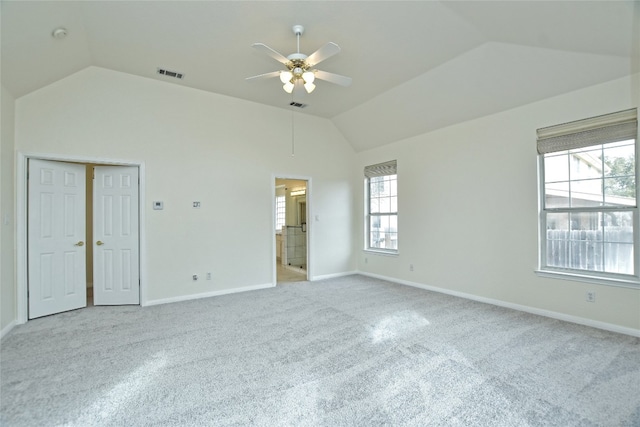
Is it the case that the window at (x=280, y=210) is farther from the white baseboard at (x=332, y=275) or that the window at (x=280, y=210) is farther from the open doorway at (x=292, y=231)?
the white baseboard at (x=332, y=275)

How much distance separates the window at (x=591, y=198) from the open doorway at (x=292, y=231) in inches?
153

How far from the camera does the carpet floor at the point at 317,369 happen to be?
1.95 m

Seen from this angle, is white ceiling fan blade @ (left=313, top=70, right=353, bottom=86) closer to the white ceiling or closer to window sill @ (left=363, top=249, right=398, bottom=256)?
the white ceiling

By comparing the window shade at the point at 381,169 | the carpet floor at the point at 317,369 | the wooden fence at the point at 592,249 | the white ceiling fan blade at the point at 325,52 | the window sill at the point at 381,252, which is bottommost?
the carpet floor at the point at 317,369

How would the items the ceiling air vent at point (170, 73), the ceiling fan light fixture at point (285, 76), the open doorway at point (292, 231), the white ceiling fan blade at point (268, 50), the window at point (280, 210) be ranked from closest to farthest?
the white ceiling fan blade at point (268, 50)
the ceiling fan light fixture at point (285, 76)
the ceiling air vent at point (170, 73)
the open doorway at point (292, 231)
the window at point (280, 210)

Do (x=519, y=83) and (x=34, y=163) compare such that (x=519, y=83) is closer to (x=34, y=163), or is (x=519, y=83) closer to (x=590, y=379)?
(x=590, y=379)

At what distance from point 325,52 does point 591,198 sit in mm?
3436

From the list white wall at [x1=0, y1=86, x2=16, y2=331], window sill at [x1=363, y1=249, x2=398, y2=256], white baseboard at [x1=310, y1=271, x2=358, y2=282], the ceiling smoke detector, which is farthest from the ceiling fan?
white baseboard at [x1=310, y1=271, x2=358, y2=282]

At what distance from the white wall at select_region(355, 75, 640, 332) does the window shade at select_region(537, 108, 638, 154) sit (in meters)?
0.07

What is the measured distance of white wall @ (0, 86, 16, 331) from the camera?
3.27 m

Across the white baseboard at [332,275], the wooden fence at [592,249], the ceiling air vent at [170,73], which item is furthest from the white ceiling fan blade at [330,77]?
the white baseboard at [332,275]

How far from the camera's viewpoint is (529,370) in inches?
96.5

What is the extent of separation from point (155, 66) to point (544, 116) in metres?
5.06

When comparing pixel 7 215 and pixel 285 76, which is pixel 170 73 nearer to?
pixel 285 76
